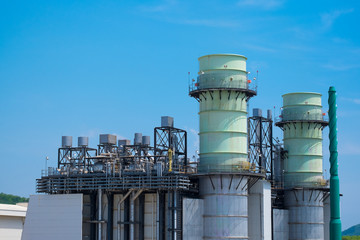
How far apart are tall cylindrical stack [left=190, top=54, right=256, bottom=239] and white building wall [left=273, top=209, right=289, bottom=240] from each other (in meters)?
15.3

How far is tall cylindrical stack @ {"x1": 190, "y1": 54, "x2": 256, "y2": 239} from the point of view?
6894 centimetres

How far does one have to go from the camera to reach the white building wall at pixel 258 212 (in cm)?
7256

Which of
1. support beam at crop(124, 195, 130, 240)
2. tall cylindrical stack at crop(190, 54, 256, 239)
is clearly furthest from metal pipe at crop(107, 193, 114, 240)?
tall cylindrical stack at crop(190, 54, 256, 239)

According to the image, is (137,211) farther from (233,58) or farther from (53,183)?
(233,58)

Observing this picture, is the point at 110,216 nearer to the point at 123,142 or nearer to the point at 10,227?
the point at 123,142

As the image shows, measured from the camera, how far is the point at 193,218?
67688 mm

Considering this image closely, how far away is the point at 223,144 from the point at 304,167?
73.4ft

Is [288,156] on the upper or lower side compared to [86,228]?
upper

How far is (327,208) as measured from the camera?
9375 centimetres

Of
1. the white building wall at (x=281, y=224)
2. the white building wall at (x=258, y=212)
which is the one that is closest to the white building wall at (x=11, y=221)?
the white building wall at (x=258, y=212)

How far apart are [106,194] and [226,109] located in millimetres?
15762

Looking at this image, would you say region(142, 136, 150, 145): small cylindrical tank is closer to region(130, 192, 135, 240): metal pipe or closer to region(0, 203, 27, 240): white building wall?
region(130, 192, 135, 240): metal pipe

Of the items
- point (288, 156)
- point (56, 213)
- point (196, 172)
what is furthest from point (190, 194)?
point (288, 156)

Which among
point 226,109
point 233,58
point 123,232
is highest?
point 233,58
